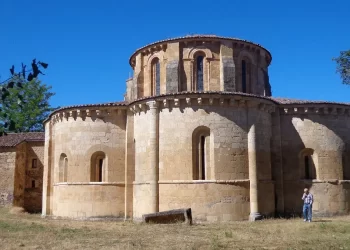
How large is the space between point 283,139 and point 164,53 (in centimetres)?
735

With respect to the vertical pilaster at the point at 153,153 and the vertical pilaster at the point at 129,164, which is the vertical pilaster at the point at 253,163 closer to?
the vertical pilaster at the point at 153,153

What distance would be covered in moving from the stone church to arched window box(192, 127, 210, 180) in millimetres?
42

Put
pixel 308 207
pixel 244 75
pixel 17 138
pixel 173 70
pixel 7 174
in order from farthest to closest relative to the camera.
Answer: pixel 17 138
pixel 7 174
pixel 244 75
pixel 173 70
pixel 308 207

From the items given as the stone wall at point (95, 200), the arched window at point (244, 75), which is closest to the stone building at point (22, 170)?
the stone wall at point (95, 200)

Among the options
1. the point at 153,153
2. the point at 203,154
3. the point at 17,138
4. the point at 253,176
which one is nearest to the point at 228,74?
the point at 203,154

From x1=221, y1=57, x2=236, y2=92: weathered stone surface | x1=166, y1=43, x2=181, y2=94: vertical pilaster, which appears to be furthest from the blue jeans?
x1=166, y1=43, x2=181, y2=94: vertical pilaster

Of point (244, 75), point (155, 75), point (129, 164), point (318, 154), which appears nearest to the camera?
point (129, 164)

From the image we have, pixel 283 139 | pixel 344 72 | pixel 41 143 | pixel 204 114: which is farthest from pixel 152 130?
pixel 41 143

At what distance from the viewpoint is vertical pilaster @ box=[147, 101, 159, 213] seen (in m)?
16.3

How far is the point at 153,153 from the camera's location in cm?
1652

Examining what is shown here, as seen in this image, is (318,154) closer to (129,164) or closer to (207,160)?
(207,160)

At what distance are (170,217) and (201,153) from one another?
3017 mm

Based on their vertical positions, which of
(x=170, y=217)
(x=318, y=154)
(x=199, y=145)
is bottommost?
(x=170, y=217)

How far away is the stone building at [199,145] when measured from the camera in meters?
16.2
